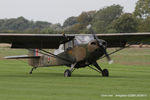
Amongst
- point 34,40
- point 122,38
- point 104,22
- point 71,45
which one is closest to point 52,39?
point 34,40

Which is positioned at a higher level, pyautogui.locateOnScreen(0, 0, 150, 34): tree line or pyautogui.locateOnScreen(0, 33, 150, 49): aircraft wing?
pyautogui.locateOnScreen(0, 0, 150, 34): tree line

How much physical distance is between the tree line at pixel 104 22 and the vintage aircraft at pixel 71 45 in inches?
275

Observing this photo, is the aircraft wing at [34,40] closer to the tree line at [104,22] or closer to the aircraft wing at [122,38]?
the aircraft wing at [122,38]

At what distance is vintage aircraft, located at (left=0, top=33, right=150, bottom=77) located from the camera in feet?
70.3

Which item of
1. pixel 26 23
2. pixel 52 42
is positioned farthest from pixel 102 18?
pixel 52 42

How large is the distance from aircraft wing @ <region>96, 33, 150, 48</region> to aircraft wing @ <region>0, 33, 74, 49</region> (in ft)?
6.85

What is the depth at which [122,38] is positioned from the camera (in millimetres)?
24453

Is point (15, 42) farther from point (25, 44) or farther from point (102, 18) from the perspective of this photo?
point (102, 18)

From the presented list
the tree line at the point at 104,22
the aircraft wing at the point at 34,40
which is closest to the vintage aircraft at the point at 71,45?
the aircraft wing at the point at 34,40

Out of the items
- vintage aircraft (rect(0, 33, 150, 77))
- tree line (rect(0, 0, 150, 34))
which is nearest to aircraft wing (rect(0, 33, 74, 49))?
vintage aircraft (rect(0, 33, 150, 77))

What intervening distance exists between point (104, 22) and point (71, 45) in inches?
4356

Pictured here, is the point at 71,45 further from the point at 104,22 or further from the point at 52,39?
the point at 104,22

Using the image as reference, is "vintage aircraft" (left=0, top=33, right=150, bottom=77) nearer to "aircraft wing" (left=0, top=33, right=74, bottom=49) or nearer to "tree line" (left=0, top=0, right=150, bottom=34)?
"aircraft wing" (left=0, top=33, right=74, bottom=49)

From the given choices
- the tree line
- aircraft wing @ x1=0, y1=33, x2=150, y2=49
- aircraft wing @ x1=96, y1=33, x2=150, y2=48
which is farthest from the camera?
the tree line
